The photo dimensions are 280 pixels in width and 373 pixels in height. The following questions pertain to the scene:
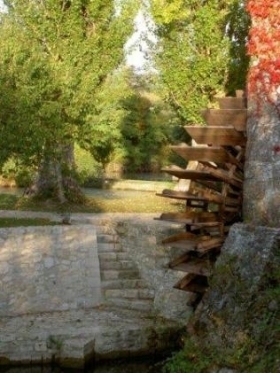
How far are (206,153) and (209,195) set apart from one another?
82 centimetres

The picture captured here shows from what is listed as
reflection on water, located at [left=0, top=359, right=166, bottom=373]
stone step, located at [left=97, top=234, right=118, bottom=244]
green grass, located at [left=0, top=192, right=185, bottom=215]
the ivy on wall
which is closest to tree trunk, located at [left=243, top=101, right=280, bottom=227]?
the ivy on wall

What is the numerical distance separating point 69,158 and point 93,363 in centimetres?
1002

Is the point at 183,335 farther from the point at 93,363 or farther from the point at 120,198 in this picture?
the point at 120,198

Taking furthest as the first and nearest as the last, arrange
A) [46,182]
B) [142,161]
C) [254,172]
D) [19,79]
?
[142,161], [46,182], [19,79], [254,172]

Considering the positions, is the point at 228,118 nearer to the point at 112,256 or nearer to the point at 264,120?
the point at 264,120

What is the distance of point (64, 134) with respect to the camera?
49.7ft

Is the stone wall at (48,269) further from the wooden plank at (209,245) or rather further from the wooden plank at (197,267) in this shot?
the wooden plank at (209,245)

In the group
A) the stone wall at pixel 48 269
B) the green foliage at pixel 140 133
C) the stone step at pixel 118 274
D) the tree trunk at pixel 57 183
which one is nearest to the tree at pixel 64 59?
the tree trunk at pixel 57 183

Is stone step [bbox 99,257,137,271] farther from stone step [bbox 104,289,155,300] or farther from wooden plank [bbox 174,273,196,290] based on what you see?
wooden plank [bbox 174,273,196,290]

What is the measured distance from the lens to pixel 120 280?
36.0 feet

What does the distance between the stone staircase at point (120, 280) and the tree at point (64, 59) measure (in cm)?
373

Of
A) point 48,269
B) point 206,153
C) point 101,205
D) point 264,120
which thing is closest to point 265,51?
point 264,120

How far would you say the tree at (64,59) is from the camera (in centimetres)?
1430

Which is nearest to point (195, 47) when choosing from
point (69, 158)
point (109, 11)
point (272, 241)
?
point (109, 11)
